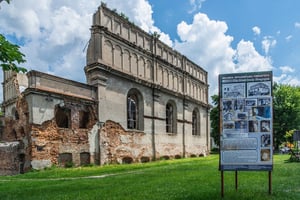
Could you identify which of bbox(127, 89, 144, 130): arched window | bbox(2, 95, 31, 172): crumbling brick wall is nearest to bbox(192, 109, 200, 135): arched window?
bbox(127, 89, 144, 130): arched window

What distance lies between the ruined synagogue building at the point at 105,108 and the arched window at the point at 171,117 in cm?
11

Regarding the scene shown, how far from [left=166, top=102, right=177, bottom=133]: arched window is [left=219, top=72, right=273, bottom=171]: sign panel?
23728mm

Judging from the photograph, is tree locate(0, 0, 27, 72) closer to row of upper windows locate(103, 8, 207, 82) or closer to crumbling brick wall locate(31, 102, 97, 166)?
crumbling brick wall locate(31, 102, 97, 166)

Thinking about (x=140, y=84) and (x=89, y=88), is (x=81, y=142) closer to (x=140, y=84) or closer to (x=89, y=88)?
(x=89, y=88)

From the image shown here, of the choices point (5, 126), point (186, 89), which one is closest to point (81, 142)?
point (5, 126)

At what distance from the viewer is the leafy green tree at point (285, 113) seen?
46.3 metres

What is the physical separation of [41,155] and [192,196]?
1302 cm

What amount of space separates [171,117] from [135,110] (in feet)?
22.3

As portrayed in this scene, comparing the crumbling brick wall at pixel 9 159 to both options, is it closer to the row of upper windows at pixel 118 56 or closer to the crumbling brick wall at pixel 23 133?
the crumbling brick wall at pixel 23 133

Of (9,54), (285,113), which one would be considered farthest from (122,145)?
(285,113)

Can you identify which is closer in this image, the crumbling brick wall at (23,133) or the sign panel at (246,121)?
the sign panel at (246,121)

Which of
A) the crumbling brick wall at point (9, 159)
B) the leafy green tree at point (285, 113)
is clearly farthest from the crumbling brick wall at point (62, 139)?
the leafy green tree at point (285, 113)

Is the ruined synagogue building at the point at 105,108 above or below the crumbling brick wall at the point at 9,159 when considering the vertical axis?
above

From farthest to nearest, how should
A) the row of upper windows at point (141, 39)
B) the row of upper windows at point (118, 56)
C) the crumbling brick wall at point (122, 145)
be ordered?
the row of upper windows at point (141, 39)
the row of upper windows at point (118, 56)
the crumbling brick wall at point (122, 145)
